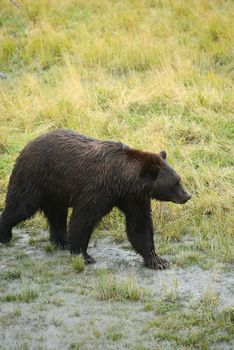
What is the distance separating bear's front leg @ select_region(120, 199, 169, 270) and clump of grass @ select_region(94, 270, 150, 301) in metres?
0.78

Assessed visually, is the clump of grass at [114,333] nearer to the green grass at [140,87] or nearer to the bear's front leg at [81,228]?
the bear's front leg at [81,228]

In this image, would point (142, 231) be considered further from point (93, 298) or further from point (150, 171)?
point (93, 298)

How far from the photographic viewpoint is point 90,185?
23.7 feet

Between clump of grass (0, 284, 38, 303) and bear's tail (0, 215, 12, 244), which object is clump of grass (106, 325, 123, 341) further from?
bear's tail (0, 215, 12, 244)

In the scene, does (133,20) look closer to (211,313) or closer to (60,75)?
(60,75)

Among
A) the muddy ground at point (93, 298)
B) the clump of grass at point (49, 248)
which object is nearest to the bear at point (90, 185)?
the muddy ground at point (93, 298)

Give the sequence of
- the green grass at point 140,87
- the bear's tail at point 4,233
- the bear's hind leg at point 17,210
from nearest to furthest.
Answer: the bear's hind leg at point 17,210, the bear's tail at point 4,233, the green grass at point 140,87

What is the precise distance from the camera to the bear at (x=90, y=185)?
720cm

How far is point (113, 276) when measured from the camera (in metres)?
6.92

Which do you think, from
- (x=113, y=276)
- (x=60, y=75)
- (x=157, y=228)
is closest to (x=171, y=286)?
(x=113, y=276)

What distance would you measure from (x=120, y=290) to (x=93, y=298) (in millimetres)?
254

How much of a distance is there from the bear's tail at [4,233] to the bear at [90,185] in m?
0.06

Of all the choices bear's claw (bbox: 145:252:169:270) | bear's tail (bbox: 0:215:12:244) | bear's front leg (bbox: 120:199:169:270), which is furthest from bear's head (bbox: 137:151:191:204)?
bear's tail (bbox: 0:215:12:244)

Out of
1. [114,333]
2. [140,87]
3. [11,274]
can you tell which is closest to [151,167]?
[11,274]
